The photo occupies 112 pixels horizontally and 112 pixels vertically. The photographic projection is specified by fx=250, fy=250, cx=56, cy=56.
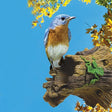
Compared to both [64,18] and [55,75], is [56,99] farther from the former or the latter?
[64,18]

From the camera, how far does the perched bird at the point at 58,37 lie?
2932 mm

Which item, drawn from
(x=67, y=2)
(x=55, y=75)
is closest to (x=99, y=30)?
(x=67, y=2)

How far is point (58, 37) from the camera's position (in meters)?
2.93

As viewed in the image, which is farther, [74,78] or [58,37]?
[74,78]

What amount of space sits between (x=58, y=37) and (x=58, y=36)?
12 millimetres

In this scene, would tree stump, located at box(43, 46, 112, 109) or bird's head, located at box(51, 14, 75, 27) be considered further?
tree stump, located at box(43, 46, 112, 109)

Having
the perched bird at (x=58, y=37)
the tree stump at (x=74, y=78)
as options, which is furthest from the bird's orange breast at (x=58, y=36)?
the tree stump at (x=74, y=78)

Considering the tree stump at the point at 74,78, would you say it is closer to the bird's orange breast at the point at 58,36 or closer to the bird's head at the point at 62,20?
the bird's orange breast at the point at 58,36

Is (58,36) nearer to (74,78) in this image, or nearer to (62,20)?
(62,20)

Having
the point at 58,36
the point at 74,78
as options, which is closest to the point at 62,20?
the point at 58,36

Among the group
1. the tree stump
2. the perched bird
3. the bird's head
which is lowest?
the tree stump

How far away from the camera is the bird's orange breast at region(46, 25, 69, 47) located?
2.93 metres

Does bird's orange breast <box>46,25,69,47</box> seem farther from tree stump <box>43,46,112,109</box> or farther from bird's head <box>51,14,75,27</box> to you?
tree stump <box>43,46,112,109</box>

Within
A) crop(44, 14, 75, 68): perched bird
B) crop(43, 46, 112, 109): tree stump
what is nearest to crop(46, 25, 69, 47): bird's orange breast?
crop(44, 14, 75, 68): perched bird
